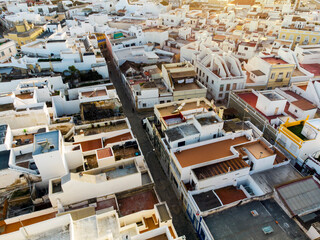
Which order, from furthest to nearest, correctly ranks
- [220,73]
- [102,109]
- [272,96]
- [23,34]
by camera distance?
[23,34] < [220,73] < [102,109] < [272,96]

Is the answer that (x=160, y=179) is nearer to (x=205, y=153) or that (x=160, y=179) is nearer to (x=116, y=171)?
(x=205, y=153)

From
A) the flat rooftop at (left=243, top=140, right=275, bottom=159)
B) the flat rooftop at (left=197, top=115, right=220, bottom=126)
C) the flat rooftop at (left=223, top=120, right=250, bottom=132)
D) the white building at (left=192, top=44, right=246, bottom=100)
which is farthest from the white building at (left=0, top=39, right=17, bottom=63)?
the flat rooftop at (left=243, top=140, right=275, bottom=159)

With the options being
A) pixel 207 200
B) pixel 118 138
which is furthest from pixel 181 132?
pixel 207 200

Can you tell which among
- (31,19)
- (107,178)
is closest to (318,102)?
(107,178)

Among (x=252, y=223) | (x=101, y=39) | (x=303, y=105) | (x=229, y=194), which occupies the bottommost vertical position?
(x=252, y=223)

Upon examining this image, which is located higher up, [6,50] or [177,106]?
[6,50]

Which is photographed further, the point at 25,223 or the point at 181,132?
the point at 181,132

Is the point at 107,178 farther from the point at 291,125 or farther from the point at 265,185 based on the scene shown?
the point at 291,125

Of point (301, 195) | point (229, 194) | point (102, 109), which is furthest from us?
point (102, 109)
